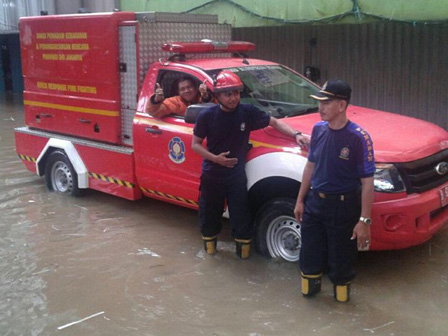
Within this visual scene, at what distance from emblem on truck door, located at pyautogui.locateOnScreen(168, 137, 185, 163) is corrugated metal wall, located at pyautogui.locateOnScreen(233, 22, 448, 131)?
5.41 m

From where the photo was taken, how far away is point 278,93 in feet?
19.2

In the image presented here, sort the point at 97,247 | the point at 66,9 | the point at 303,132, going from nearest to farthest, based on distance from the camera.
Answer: the point at 303,132
the point at 97,247
the point at 66,9

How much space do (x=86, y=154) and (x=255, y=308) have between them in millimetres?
3544

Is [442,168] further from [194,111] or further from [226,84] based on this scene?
[194,111]

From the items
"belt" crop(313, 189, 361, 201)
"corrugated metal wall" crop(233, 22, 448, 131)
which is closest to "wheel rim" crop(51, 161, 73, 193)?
"belt" crop(313, 189, 361, 201)

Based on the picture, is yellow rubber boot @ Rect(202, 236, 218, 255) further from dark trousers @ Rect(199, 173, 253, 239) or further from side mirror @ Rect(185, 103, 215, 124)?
side mirror @ Rect(185, 103, 215, 124)

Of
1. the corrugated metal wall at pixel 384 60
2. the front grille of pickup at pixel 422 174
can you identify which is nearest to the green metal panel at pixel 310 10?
Answer: the corrugated metal wall at pixel 384 60

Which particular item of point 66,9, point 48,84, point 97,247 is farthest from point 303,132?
point 66,9

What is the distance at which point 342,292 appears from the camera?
14.2 ft

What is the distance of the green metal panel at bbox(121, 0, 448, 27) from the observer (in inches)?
325

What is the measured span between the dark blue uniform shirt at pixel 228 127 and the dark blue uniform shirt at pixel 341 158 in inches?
36.1

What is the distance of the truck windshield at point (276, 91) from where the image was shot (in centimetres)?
557

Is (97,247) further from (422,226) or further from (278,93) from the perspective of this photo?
(422,226)

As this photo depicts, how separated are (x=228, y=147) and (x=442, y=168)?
183cm
